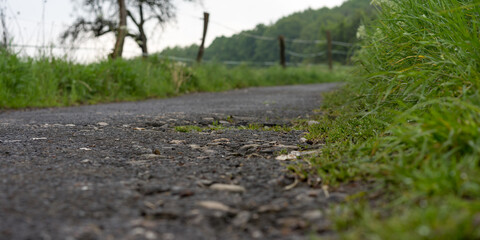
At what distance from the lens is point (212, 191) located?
1540mm

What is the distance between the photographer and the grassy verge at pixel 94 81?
5910mm

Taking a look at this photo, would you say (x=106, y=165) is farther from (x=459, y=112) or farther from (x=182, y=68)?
(x=182, y=68)

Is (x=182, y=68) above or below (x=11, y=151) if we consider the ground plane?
above

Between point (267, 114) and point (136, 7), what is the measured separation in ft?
57.2

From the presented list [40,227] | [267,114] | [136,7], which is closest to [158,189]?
[40,227]

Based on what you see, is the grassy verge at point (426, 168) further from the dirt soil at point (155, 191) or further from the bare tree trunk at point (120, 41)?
the bare tree trunk at point (120, 41)

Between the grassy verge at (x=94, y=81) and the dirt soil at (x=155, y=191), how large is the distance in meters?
3.57

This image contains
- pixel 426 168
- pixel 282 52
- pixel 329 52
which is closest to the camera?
pixel 426 168

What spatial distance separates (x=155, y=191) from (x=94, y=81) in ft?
19.9

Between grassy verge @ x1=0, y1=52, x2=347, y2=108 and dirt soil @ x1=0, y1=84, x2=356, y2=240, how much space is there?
3.57m

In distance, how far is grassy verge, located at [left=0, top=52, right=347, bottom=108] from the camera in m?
5.91

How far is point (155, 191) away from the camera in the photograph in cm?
154

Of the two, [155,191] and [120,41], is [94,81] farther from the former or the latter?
[155,191]

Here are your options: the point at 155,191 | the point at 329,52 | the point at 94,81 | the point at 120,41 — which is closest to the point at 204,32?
the point at 120,41
